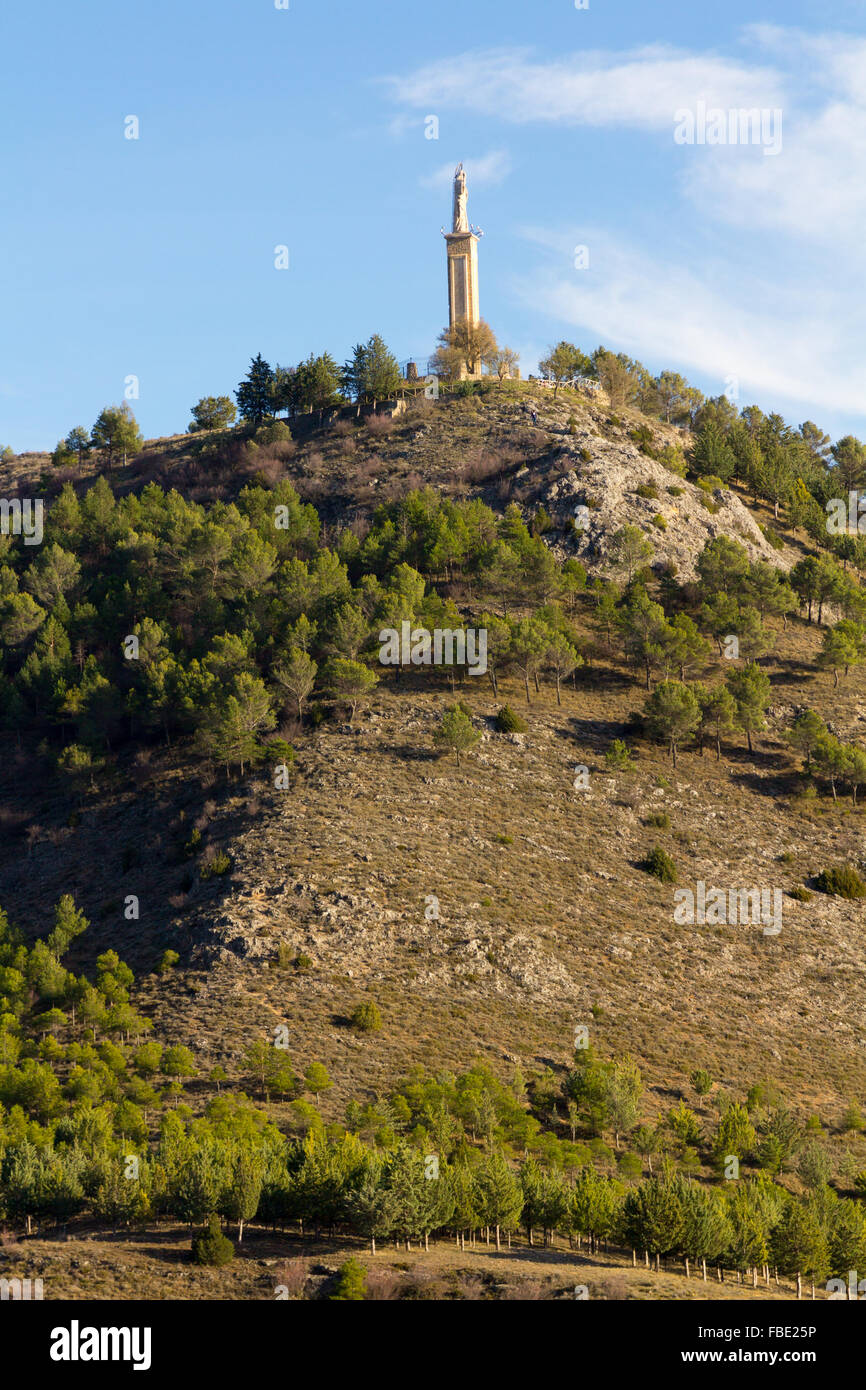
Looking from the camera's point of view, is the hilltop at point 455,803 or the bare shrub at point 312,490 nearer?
the hilltop at point 455,803

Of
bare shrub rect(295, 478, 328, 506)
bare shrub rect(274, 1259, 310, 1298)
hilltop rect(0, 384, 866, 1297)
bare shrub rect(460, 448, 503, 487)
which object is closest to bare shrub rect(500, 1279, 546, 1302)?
hilltop rect(0, 384, 866, 1297)

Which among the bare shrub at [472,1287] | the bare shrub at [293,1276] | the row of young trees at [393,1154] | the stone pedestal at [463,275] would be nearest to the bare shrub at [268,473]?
the stone pedestal at [463,275]

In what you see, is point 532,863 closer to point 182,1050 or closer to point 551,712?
point 551,712

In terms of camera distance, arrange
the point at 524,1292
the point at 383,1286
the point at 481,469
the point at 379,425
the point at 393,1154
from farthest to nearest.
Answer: the point at 379,425
the point at 481,469
the point at 393,1154
the point at 383,1286
the point at 524,1292

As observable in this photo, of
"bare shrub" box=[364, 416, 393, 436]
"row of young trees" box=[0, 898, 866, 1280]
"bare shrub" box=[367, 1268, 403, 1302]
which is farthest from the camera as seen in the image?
"bare shrub" box=[364, 416, 393, 436]

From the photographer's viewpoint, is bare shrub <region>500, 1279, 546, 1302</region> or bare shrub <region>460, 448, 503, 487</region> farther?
bare shrub <region>460, 448, 503, 487</region>

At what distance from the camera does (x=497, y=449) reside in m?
112

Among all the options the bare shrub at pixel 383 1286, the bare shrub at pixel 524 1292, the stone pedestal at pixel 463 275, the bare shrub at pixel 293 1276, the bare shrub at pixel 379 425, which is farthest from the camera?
the stone pedestal at pixel 463 275

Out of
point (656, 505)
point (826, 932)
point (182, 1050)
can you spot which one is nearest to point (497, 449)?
point (656, 505)

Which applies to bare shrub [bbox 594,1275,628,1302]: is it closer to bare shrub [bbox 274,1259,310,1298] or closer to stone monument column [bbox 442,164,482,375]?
bare shrub [bbox 274,1259,310,1298]

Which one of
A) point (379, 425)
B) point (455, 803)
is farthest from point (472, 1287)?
point (379, 425)

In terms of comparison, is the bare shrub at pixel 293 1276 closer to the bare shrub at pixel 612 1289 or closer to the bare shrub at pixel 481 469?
the bare shrub at pixel 612 1289

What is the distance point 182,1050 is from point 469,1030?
12.4 metres

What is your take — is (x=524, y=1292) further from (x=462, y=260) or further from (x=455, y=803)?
(x=462, y=260)
